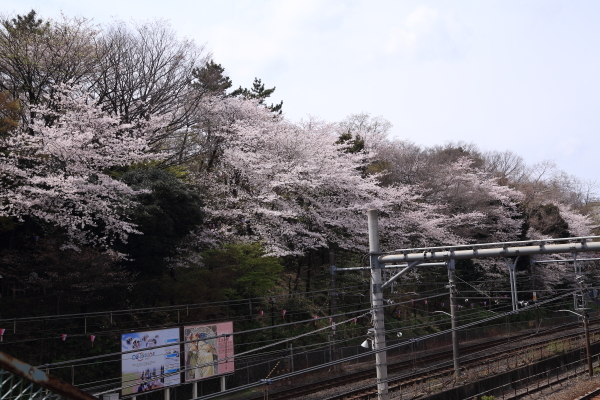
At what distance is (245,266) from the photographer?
74.6 feet

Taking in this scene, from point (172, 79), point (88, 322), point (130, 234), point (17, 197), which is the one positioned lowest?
point (88, 322)

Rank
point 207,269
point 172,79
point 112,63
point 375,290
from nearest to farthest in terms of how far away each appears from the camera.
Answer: point 375,290 < point 207,269 < point 112,63 < point 172,79

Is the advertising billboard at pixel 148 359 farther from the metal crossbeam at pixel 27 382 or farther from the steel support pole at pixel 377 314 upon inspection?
the metal crossbeam at pixel 27 382

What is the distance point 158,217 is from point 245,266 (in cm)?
532

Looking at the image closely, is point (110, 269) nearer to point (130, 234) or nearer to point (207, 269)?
point (130, 234)

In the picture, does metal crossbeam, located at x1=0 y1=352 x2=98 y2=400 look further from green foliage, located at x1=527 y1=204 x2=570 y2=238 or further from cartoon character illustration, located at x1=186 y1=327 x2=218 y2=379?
green foliage, located at x1=527 y1=204 x2=570 y2=238

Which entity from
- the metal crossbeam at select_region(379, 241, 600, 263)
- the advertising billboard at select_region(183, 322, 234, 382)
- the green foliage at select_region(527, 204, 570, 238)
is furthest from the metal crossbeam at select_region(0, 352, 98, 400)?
the green foliage at select_region(527, 204, 570, 238)

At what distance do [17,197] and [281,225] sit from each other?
11979mm

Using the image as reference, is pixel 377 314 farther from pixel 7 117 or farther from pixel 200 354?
pixel 7 117

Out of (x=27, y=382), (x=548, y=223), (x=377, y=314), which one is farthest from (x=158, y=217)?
(x=548, y=223)

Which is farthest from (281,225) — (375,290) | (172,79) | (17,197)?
(375,290)

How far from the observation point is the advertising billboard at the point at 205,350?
667 inches

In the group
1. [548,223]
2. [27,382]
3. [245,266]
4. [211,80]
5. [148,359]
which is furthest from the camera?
[548,223]

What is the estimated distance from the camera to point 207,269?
21469 mm
